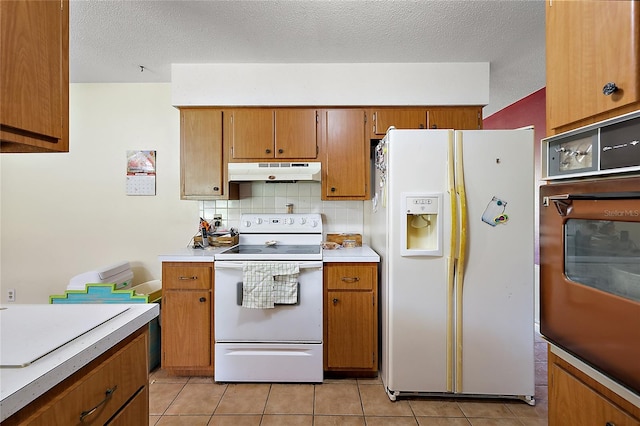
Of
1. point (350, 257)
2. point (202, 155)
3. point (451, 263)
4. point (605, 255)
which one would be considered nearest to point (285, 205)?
point (202, 155)

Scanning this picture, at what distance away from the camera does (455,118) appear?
251cm

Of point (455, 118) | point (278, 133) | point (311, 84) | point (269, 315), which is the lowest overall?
point (269, 315)

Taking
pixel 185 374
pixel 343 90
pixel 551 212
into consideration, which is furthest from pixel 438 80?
pixel 185 374

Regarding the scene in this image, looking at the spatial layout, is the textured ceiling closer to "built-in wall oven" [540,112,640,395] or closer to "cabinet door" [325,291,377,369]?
"built-in wall oven" [540,112,640,395]

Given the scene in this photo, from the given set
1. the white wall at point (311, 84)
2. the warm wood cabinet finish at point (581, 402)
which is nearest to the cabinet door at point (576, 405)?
the warm wood cabinet finish at point (581, 402)

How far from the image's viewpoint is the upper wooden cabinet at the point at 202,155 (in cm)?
255

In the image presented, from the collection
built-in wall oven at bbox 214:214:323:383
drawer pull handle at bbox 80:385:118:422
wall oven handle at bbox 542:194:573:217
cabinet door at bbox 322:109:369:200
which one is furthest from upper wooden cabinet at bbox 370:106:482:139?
drawer pull handle at bbox 80:385:118:422

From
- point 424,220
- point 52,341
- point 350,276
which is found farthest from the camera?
point 350,276

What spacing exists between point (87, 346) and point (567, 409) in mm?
1401

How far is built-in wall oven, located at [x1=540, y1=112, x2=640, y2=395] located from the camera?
767 millimetres

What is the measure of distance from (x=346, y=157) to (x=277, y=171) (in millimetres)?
583

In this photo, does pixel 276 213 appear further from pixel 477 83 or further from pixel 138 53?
pixel 477 83

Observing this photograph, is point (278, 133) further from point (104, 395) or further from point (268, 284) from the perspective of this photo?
point (104, 395)

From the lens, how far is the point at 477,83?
2.48m
